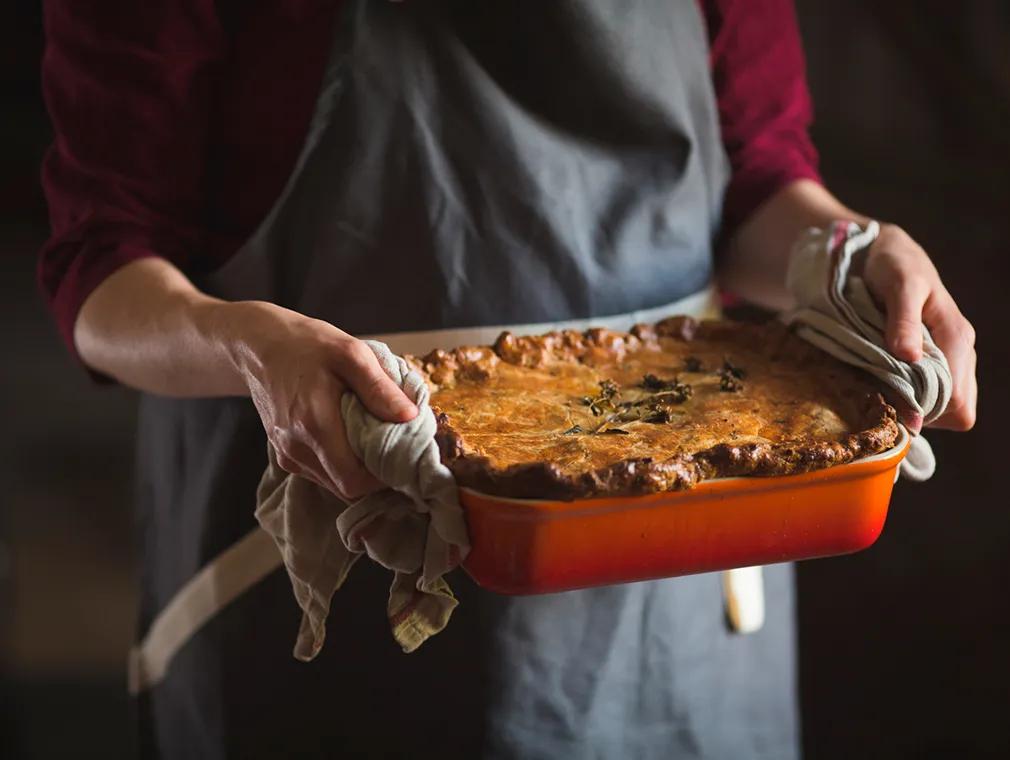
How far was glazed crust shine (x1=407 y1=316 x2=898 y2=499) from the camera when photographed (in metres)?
0.49

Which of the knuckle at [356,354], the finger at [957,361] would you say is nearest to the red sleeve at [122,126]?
the knuckle at [356,354]

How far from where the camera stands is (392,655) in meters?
0.71

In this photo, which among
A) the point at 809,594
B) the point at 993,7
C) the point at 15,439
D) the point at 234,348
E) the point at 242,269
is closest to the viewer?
the point at 234,348

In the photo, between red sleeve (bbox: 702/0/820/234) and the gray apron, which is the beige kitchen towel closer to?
the gray apron

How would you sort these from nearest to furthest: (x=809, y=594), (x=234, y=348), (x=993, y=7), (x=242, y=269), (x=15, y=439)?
(x=234, y=348), (x=242, y=269), (x=993, y=7), (x=809, y=594), (x=15, y=439)

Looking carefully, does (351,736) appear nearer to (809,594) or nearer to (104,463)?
(809,594)

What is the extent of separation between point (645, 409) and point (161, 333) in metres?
0.26

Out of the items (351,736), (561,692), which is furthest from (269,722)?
(561,692)

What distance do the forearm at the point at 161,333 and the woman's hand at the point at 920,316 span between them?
325mm

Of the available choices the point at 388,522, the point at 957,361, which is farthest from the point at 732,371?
the point at 388,522

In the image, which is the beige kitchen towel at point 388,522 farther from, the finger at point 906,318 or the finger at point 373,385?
the finger at point 906,318

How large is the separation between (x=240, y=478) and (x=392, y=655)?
15cm

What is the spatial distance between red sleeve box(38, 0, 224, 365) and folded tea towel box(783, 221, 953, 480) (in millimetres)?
358

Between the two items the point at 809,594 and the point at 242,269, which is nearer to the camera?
the point at 242,269
